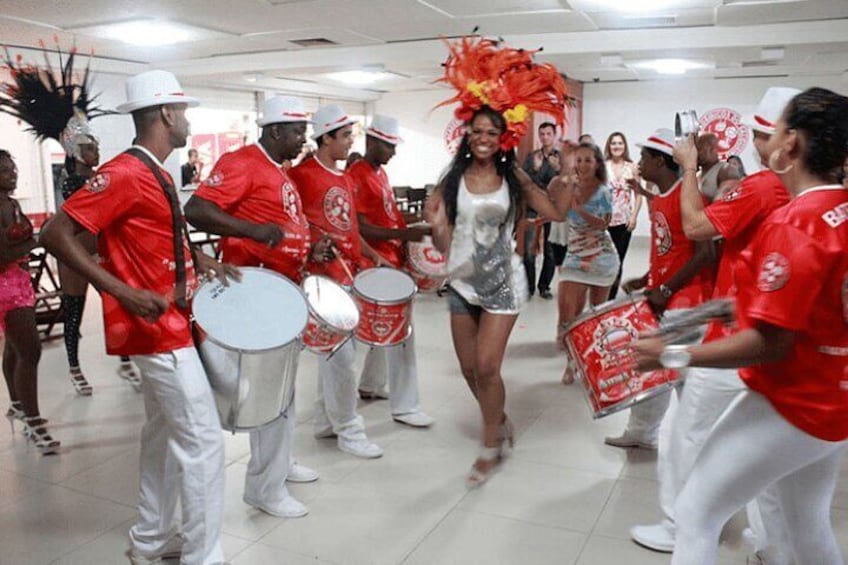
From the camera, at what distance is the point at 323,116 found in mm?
3752

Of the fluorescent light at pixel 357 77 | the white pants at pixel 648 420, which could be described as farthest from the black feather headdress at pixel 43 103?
the fluorescent light at pixel 357 77

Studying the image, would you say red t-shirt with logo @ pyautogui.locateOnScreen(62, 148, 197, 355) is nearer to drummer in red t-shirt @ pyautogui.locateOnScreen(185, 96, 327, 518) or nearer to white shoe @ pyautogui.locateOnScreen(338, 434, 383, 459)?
drummer in red t-shirt @ pyautogui.locateOnScreen(185, 96, 327, 518)

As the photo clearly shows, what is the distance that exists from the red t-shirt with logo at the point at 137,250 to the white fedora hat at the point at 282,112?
871 mm

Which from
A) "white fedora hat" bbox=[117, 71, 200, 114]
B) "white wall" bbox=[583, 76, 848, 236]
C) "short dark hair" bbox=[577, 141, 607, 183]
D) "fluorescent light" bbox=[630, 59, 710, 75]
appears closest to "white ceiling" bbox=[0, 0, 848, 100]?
"fluorescent light" bbox=[630, 59, 710, 75]

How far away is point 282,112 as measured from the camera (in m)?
3.01

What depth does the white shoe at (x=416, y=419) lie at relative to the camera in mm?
3980

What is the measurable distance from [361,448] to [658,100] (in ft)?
38.8

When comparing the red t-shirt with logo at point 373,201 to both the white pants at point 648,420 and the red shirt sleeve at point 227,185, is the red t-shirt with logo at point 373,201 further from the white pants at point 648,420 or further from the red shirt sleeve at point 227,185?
the white pants at point 648,420

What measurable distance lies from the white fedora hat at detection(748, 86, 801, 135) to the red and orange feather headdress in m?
1.01

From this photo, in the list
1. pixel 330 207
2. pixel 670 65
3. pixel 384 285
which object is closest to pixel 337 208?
pixel 330 207

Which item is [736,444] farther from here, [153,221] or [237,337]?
[153,221]

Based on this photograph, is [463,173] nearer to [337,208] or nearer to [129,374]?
[337,208]

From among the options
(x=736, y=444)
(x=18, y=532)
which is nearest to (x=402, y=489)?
(x=18, y=532)

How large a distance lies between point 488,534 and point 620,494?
698mm
